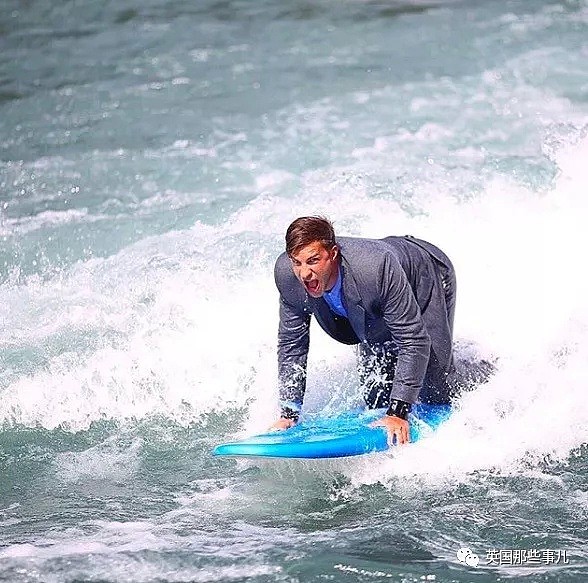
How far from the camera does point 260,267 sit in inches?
285

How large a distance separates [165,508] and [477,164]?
5377 millimetres

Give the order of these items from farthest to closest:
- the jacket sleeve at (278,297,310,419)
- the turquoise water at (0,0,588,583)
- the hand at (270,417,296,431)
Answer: the hand at (270,417,296,431), the jacket sleeve at (278,297,310,419), the turquoise water at (0,0,588,583)

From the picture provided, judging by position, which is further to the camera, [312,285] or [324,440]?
[324,440]

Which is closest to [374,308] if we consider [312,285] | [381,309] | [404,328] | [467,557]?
[381,309]

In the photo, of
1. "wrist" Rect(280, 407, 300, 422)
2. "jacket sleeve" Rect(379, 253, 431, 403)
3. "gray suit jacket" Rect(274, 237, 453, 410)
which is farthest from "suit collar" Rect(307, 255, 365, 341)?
"wrist" Rect(280, 407, 300, 422)

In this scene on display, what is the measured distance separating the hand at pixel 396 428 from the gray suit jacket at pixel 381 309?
111 millimetres

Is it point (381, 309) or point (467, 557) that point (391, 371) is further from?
point (467, 557)

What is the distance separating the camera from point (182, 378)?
6098mm

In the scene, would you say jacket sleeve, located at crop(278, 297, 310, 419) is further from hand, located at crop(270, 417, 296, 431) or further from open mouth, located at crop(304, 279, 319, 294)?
open mouth, located at crop(304, 279, 319, 294)

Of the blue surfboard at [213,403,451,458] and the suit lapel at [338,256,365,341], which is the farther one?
the blue surfboard at [213,403,451,458]

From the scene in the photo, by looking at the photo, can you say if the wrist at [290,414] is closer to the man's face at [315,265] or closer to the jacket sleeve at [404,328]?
the jacket sleeve at [404,328]

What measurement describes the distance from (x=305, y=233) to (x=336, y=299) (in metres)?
0.44

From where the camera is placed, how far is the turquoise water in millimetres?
4188

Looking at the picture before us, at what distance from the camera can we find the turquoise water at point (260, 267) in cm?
419
